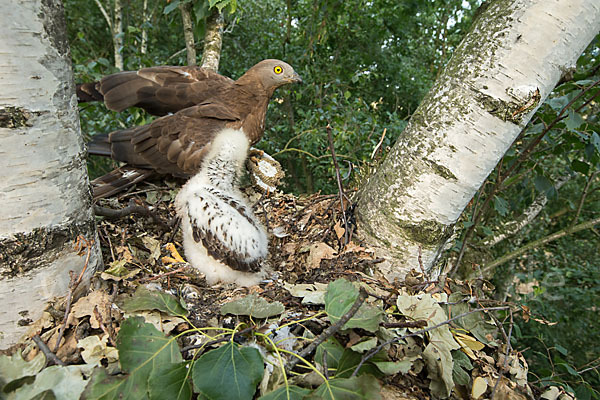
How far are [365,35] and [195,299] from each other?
6.29 m

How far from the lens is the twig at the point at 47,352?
40.2 inches

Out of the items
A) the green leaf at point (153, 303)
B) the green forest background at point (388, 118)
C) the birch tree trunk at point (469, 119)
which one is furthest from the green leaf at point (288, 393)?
the green forest background at point (388, 118)

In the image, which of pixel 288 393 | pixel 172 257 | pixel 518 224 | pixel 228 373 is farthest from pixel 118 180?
pixel 518 224

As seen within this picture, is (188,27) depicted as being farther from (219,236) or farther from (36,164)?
(36,164)

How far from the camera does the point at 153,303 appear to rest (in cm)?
121

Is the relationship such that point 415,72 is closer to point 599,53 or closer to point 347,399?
point 599,53

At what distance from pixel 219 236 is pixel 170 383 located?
111 cm

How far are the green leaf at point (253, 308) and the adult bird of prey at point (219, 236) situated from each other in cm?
76

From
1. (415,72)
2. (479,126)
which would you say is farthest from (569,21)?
(415,72)

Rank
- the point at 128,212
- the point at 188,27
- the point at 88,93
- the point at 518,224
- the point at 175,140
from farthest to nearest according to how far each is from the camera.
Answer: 1. the point at 518,224
2. the point at 188,27
3. the point at 88,93
4. the point at 175,140
5. the point at 128,212

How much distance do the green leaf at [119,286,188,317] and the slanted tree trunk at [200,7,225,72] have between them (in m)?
2.43

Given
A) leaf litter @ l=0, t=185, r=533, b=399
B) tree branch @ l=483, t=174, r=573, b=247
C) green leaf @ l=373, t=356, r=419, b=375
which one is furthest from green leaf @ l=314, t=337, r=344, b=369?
tree branch @ l=483, t=174, r=573, b=247

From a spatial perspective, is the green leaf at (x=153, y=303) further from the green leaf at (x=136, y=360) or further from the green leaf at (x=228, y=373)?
the green leaf at (x=228, y=373)

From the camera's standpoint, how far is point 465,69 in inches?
60.8
